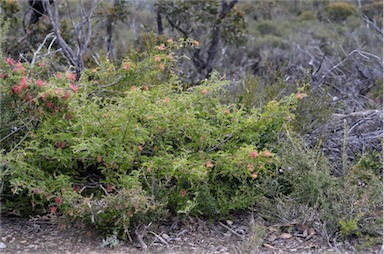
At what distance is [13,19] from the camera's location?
8.55 meters

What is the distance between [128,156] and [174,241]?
627 mm

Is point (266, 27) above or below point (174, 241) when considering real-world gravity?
below

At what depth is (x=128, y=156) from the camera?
3.48m

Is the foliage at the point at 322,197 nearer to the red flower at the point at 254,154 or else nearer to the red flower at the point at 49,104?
the red flower at the point at 254,154

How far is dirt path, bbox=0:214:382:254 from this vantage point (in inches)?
134

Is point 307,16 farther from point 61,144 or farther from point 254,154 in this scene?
point 61,144

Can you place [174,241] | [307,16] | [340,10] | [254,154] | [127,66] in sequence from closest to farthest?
1. [254,154]
2. [174,241]
3. [127,66]
4. [340,10]
5. [307,16]

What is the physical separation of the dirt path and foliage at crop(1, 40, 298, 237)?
11cm

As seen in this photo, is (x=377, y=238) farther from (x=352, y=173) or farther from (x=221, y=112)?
(x=221, y=112)

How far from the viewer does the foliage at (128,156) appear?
11.1 feet

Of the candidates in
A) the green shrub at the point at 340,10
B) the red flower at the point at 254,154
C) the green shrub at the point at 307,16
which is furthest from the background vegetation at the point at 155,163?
the green shrub at the point at 307,16

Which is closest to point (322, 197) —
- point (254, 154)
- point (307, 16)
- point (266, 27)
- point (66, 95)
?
point (254, 154)

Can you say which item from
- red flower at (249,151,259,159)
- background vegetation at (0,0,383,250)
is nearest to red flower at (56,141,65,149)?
background vegetation at (0,0,383,250)

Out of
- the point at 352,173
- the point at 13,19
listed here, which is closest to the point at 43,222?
the point at 352,173
